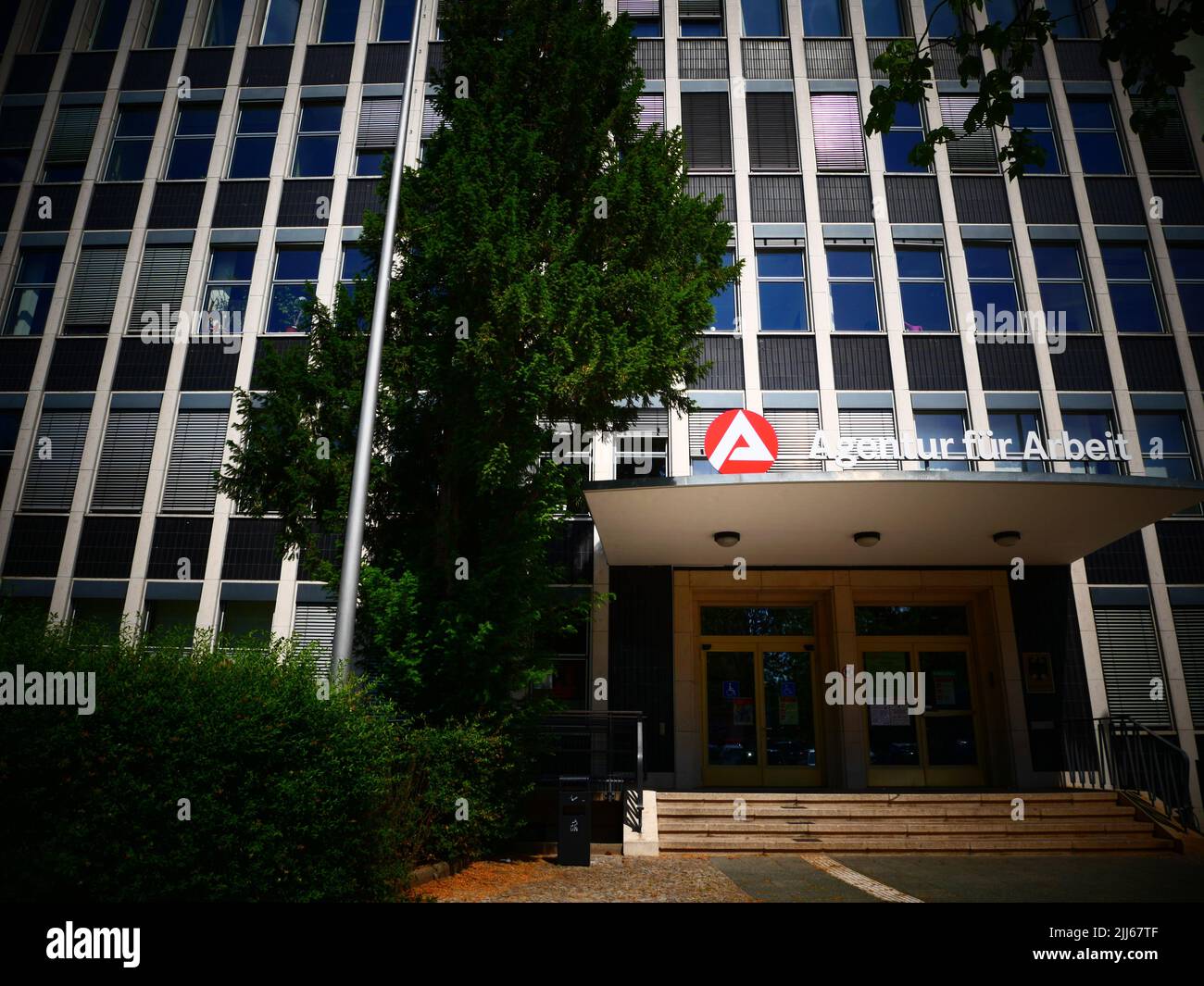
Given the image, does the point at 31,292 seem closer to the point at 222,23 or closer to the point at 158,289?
the point at 158,289

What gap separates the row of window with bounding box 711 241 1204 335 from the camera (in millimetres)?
16219

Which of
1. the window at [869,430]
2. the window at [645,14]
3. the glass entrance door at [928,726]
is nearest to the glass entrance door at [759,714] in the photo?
the glass entrance door at [928,726]

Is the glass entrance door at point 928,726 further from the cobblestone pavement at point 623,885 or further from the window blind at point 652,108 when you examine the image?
the window blind at point 652,108

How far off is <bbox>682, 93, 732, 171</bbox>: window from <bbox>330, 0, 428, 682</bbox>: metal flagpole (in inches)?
378

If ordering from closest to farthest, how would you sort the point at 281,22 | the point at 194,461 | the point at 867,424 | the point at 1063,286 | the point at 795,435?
1. the point at 795,435
2. the point at 867,424
3. the point at 194,461
4. the point at 1063,286
5. the point at 281,22

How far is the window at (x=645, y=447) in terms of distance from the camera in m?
15.1

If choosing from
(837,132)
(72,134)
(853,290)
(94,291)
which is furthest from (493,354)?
(72,134)

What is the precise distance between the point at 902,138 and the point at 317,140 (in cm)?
1418

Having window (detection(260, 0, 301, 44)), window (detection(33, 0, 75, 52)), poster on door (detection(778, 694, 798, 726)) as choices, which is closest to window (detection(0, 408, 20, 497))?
window (detection(33, 0, 75, 52))

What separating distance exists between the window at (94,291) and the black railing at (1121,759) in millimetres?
21435

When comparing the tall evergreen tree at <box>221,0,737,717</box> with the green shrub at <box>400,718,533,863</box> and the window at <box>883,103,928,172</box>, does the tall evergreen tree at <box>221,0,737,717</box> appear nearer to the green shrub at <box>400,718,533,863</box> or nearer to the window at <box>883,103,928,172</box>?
the green shrub at <box>400,718,533,863</box>

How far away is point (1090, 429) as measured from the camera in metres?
15.3
